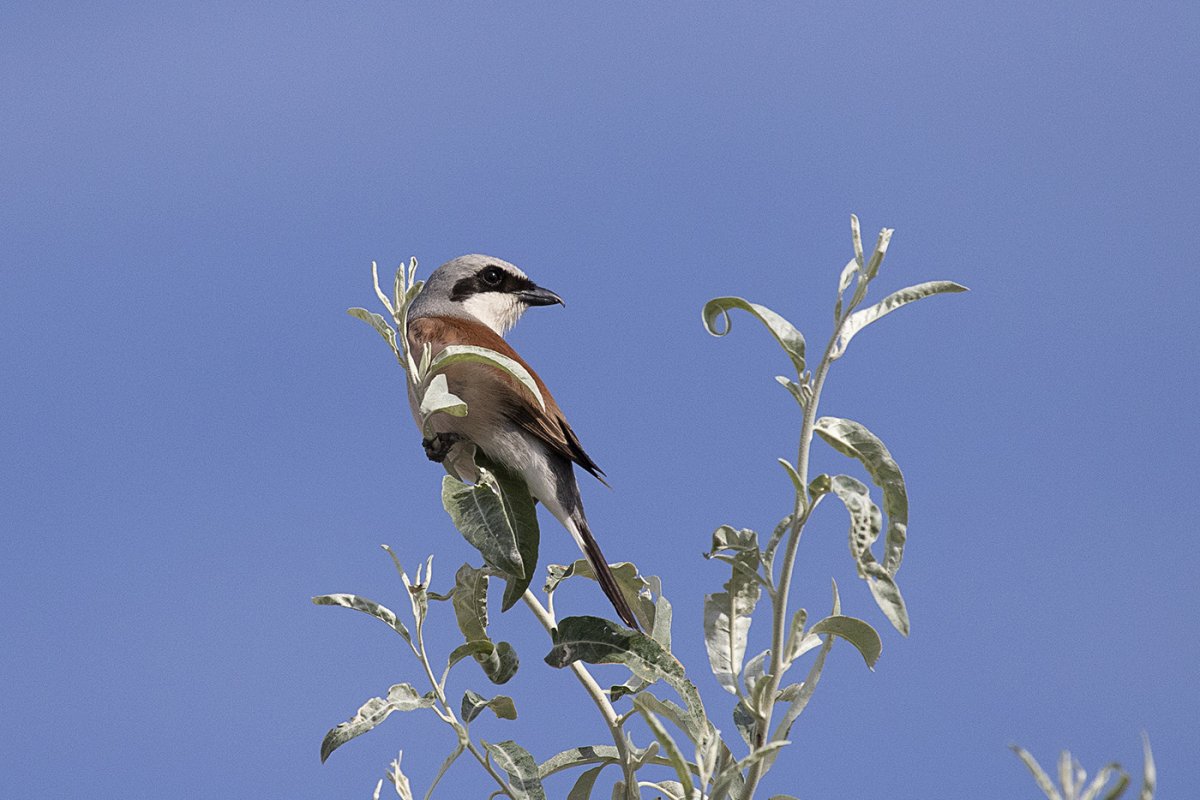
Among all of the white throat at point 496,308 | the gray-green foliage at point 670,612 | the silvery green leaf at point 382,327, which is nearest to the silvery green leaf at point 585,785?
the gray-green foliage at point 670,612

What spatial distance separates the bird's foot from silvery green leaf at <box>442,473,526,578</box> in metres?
0.67

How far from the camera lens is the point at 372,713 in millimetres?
2705

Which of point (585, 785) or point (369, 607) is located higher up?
point (369, 607)

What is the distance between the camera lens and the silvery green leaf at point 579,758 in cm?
280

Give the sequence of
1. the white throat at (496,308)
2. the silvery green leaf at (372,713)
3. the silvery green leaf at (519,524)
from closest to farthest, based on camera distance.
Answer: the silvery green leaf at (372,713) < the silvery green leaf at (519,524) < the white throat at (496,308)

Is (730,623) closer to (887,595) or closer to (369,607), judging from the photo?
(887,595)

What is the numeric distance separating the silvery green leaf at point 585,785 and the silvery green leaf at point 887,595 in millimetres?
981

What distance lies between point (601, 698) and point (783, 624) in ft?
2.21

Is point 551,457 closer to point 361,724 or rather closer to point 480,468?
point 480,468

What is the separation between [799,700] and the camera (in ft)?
7.89

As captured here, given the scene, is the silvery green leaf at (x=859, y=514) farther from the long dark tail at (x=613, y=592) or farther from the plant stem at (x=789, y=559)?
the long dark tail at (x=613, y=592)

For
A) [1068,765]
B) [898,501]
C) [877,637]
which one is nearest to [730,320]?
[898,501]

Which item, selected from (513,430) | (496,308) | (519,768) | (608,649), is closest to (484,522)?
(608,649)

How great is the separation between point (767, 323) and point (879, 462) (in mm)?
334
